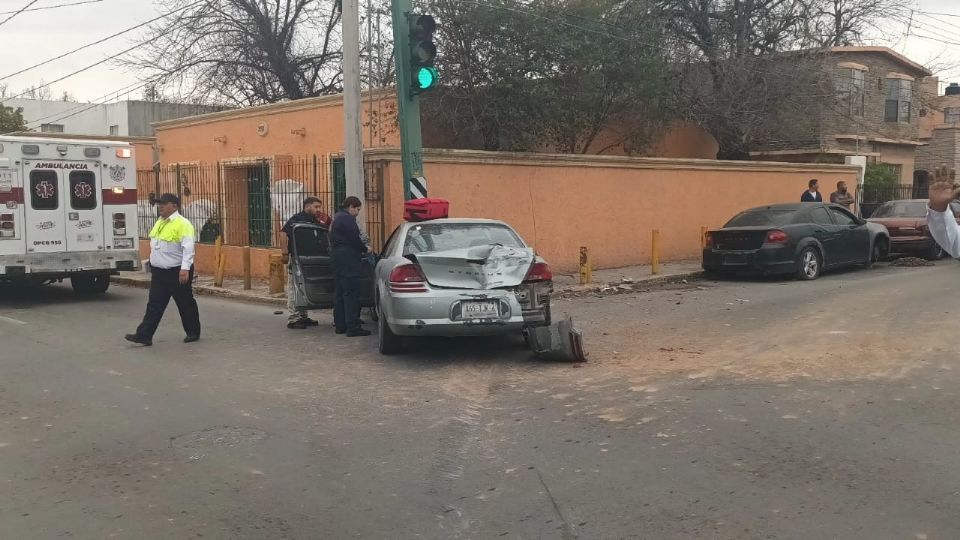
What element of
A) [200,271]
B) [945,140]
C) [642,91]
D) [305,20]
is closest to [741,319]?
[642,91]

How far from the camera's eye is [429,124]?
661 inches

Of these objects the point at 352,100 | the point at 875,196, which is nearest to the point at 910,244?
the point at 875,196

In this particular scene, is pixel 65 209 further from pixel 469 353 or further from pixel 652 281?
pixel 652 281

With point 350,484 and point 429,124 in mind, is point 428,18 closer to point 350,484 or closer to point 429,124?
point 429,124

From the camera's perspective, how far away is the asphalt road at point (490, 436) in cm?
414

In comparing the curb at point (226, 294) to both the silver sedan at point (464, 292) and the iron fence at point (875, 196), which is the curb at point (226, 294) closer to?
the silver sedan at point (464, 292)

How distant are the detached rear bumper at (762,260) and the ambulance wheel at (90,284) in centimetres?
1137

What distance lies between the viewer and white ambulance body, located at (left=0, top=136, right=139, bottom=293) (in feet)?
41.5

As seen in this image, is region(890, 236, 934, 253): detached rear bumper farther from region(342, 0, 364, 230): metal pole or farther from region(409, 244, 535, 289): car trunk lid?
region(409, 244, 535, 289): car trunk lid

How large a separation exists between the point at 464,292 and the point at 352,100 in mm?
5484

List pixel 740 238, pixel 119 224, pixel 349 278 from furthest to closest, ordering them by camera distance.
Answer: pixel 740 238
pixel 119 224
pixel 349 278

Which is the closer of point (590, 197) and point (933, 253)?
point (590, 197)

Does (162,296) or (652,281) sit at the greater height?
(162,296)

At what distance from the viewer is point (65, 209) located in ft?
43.0
